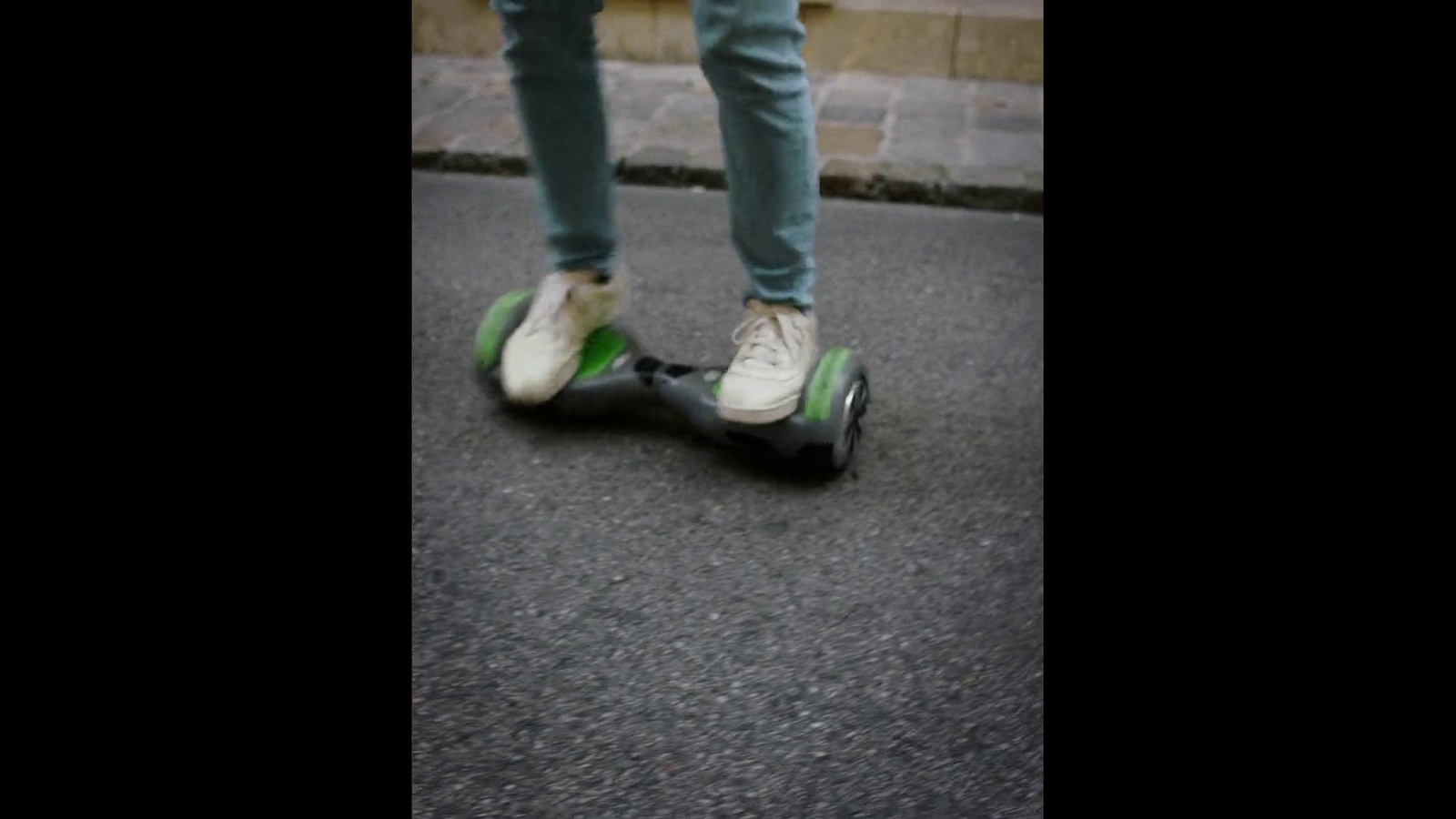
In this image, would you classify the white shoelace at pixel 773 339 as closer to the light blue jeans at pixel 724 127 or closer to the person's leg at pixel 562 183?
the light blue jeans at pixel 724 127

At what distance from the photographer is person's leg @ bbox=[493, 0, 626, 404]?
1.76 metres

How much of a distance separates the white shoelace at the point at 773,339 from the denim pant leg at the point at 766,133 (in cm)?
4

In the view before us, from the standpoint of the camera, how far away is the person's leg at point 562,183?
5.77 ft

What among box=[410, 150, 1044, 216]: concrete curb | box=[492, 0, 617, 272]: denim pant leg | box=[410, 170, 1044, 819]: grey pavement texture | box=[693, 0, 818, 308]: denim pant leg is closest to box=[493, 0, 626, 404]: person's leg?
box=[492, 0, 617, 272]: denim pant leg

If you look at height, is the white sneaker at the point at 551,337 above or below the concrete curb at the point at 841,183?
above

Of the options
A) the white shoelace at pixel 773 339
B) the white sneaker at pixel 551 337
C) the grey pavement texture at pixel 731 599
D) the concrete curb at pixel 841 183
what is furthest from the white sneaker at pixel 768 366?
the concrete curb at pixel 841 183

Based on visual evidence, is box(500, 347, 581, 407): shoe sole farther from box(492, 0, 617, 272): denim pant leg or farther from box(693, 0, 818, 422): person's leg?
box(693, 0, 818, 422): person's leg

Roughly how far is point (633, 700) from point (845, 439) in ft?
1.91

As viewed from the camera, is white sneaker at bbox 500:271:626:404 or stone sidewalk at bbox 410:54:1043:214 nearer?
white sneaker at bbox 500:271:626:404

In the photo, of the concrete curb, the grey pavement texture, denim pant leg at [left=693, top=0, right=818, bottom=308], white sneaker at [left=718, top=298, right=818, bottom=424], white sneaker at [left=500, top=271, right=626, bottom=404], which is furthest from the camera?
the concrete curb

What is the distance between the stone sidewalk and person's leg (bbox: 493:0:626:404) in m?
1.30

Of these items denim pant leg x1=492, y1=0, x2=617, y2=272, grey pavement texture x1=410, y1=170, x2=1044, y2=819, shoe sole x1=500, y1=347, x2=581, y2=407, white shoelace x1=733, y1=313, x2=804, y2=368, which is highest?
denim pant leg x1=492, y1=0, x2=617, y2=272
